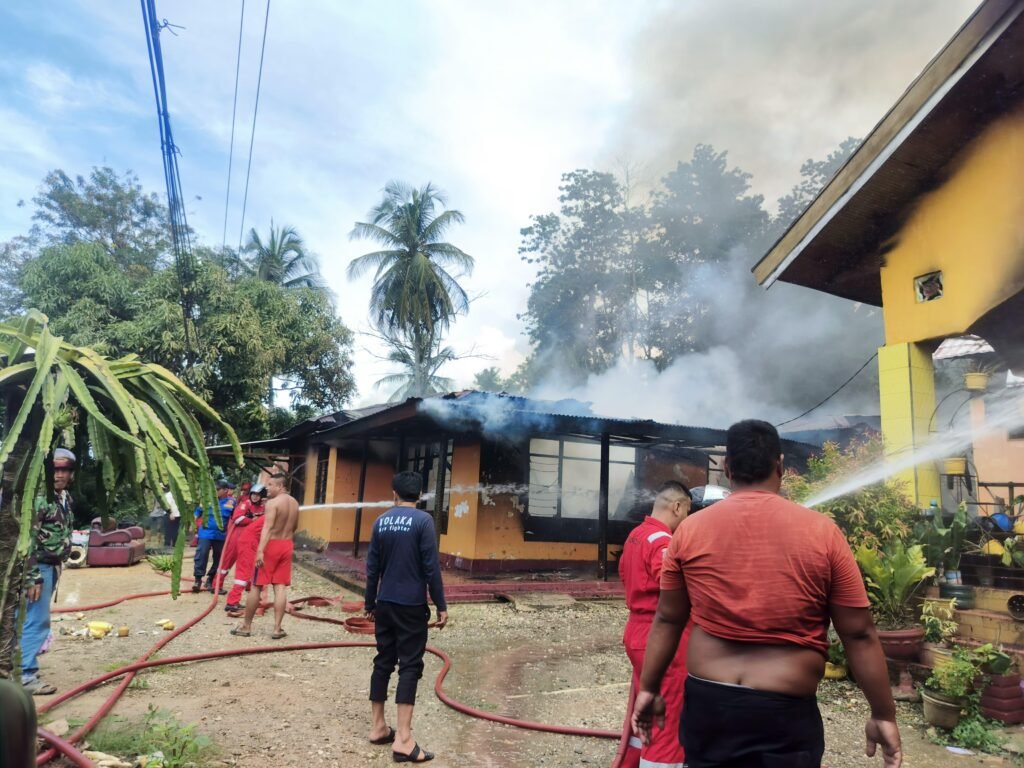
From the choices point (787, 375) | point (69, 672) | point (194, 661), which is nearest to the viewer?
point (69, 672)

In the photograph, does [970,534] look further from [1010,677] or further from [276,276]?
[276,276]

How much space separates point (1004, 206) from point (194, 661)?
8.60 meters

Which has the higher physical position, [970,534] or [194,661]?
[970,534]

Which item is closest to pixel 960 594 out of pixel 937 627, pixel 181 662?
pixel 937 627

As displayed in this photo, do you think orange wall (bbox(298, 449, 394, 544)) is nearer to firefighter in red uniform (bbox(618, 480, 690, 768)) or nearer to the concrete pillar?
the concrete pillar

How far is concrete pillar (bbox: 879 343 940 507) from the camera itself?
6.70m

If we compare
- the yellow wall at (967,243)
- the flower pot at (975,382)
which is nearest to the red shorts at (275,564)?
the yellow wall at (967,243)

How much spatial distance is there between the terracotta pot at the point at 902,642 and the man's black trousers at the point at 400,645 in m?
3.75

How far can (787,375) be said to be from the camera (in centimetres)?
2659

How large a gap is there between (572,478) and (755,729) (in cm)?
1106

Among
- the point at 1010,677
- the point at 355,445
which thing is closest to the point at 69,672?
the point at 1010,677

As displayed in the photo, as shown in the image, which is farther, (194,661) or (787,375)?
(787,375)

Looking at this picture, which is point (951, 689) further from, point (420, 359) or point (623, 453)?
point (420, 359)

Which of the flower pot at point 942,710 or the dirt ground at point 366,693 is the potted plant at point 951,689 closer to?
the flower pot at point 942,710
